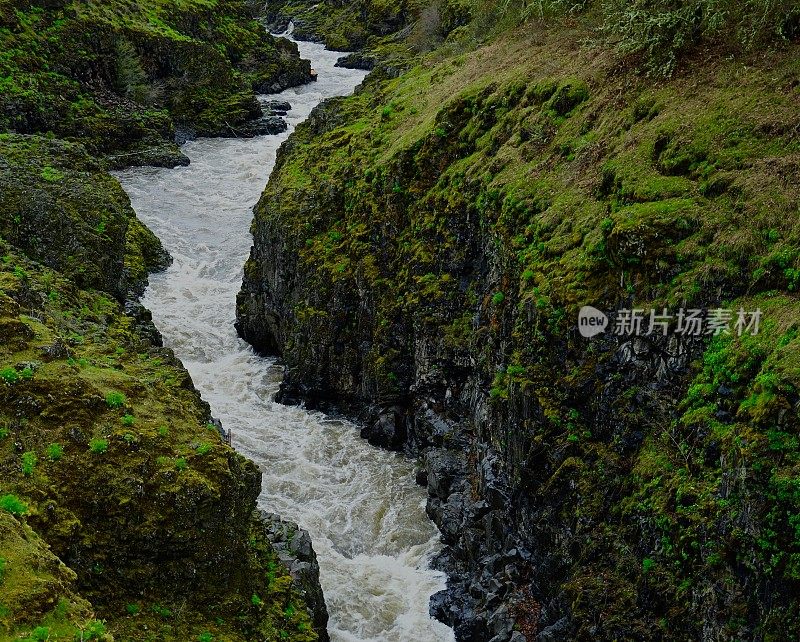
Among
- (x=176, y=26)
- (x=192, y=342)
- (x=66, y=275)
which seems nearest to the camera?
(x=66, y=275)

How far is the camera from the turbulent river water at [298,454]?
2136 centimetres

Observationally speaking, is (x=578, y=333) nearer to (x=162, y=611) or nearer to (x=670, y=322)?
(x=670, y=322)

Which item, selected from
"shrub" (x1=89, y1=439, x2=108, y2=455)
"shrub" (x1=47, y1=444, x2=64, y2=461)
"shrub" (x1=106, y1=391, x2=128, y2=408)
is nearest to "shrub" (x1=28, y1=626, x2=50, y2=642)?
"shrub" (x1=47, y1=444, x2=64, y2=461)

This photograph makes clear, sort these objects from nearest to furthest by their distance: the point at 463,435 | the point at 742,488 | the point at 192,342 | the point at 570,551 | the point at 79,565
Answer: the point at 742,488 → the point at 79,565 → the point at 570,551 → the point at 463,435 → the point at 192,342

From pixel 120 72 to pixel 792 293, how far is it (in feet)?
202

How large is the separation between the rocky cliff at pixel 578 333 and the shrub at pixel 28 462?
1111 centimetres

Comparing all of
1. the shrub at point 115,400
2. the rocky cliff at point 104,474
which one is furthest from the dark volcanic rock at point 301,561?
the shrub at point 115,400

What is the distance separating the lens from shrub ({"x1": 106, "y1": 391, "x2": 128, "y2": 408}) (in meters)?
17.2

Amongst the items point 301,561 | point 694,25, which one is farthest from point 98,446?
point 694,25

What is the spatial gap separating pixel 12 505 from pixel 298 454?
47.4ft

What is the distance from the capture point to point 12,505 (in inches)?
548

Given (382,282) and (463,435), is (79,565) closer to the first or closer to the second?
(463,435)

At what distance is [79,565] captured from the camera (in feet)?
49.9

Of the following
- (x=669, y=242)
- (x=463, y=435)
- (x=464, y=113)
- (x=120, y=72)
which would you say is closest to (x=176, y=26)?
(x=120, y=72)
